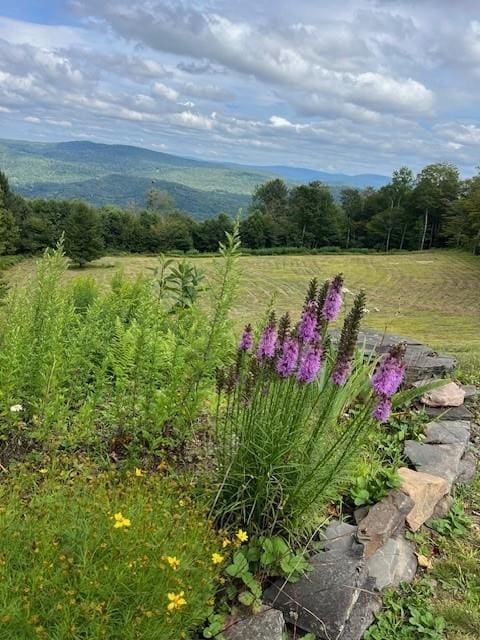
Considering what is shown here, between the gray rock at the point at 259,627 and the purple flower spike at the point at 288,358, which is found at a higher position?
the purple flower spike at the point at 288,358

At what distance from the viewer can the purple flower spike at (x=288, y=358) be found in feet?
8.95

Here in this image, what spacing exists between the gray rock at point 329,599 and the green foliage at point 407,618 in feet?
0.24

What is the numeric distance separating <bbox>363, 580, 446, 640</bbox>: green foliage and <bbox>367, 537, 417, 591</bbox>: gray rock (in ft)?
0.20

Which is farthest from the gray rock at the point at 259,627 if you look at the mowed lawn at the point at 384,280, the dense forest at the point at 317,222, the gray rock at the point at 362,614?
the dense forest at the point at 317,222

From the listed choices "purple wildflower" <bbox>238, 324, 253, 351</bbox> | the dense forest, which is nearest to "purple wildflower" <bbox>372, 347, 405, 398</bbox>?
"purple wildflower" <bbox>238, 324, 253, 351</bbox>

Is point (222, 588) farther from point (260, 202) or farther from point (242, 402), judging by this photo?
point (260, 202)

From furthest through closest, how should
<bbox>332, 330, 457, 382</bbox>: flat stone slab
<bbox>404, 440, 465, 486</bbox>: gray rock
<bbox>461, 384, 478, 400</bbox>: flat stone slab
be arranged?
<bbox>332, 330, 457, 382</bbox>: flat stone slab → <bbox>461, 384, 478, 400</bbox>: flat stone slab → <bbox>404, 440, 465, 486</bbox>: gray rock

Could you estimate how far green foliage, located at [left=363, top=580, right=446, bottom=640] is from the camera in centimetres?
282

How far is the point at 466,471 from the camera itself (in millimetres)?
4379

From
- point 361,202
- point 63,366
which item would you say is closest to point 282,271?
point 361,202

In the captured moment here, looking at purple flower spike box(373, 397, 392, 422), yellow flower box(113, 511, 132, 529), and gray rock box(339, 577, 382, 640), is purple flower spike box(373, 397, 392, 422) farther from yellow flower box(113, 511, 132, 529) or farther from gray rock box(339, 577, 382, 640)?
yellow flower box(113, 511, 132, 529)

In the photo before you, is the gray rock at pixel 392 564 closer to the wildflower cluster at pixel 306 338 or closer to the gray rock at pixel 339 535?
the gray rock at pixel 339 535

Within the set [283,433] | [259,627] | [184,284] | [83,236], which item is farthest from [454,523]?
[83,236]

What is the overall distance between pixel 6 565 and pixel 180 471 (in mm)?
1445
